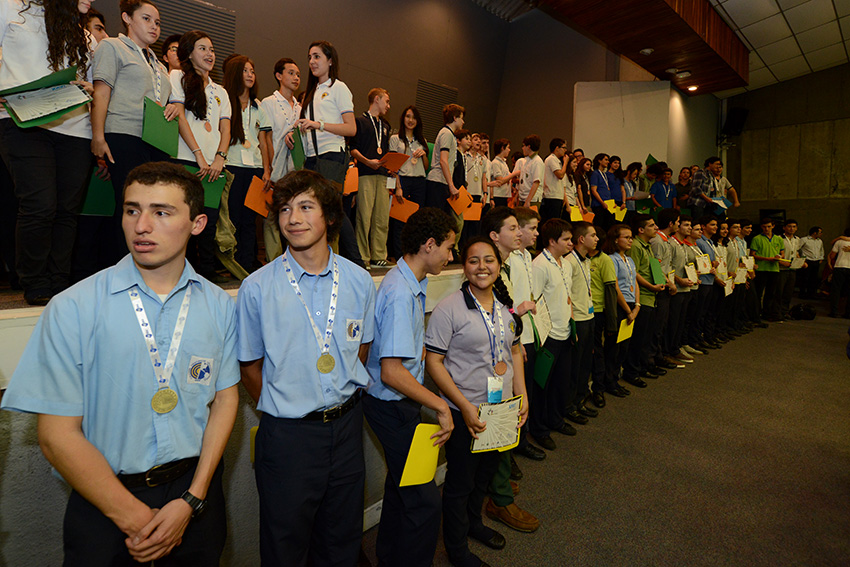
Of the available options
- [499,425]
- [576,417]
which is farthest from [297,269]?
[576,417]

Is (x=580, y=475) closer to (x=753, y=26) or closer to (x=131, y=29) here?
(x=131, y=29)

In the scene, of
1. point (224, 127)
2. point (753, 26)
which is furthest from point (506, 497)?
point (753, 26)

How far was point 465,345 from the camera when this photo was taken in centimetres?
190

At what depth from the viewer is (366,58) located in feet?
21.6

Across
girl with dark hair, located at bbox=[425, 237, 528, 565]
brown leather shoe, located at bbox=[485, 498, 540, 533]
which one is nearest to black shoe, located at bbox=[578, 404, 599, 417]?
brown leather shoe, located at bbox=[485, 498, 540, 533]

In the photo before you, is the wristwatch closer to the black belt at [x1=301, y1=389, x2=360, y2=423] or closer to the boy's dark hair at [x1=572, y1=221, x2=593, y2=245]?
the black belt at [x1=301, y1=389, x2=360, y2=423]

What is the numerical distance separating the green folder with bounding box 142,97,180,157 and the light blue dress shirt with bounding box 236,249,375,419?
1.19 m

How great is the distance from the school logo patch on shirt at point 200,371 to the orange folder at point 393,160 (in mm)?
2575

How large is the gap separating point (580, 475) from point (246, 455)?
2.05 meters

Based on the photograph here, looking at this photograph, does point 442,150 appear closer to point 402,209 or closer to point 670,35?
point 402,209

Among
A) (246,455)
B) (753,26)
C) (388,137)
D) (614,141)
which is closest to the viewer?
(246,455)

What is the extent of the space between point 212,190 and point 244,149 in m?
0.46

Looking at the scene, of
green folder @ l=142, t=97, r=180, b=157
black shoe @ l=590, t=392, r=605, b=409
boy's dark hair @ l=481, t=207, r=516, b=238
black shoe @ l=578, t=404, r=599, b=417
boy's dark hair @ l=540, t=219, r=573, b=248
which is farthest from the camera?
black shoe @ l=590, t=392, r=605, b=409

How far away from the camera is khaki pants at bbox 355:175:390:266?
357 centimetres
